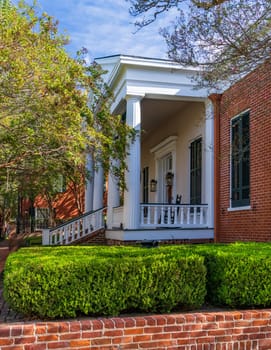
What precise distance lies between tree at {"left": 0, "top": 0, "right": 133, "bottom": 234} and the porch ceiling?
13.2 feet

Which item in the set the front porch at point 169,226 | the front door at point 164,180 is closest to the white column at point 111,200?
the front porch at point 169,226

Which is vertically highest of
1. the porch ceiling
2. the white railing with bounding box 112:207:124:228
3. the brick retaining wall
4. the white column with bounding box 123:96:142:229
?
the porch ceiling

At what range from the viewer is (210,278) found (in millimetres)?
5137

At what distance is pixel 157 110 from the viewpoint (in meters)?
14.7

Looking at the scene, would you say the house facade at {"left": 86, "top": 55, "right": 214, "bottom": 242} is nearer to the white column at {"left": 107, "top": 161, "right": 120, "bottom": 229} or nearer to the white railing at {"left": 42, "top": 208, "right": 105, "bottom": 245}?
the white column at {"left": 107, "top": 161, "right": 120, "bottom": 229}

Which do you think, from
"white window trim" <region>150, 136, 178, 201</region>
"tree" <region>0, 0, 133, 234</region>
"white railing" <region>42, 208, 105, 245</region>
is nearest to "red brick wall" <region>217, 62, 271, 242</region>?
"tree" <region>0, 0, 133, 234</region>

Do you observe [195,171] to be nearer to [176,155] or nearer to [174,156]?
[176,155]

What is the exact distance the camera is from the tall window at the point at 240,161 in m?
10.0

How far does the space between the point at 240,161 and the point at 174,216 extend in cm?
258

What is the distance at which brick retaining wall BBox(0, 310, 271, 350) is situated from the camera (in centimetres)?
396

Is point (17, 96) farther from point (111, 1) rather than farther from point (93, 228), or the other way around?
point (93, 228)

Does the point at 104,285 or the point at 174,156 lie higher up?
the point at 174,156

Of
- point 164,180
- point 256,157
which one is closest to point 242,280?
point 256,157

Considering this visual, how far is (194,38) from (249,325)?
14.4 ft
